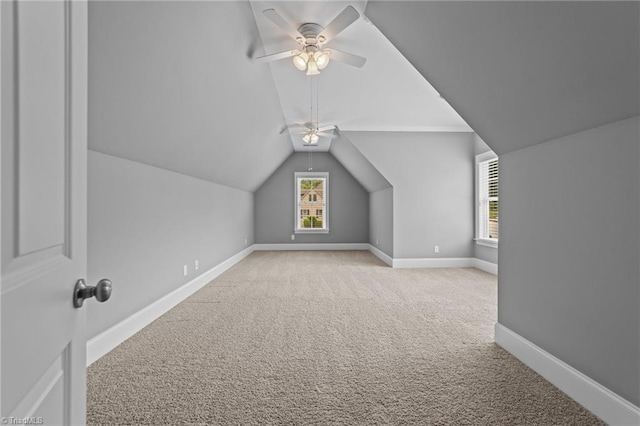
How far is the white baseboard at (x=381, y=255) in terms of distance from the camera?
666 centimetres

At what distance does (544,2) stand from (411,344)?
228 centimetres

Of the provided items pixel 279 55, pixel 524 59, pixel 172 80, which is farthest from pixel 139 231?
pixel 524 59

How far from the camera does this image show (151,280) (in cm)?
332

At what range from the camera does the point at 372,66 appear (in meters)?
3.69

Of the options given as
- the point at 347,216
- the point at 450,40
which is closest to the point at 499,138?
the point at 450,40

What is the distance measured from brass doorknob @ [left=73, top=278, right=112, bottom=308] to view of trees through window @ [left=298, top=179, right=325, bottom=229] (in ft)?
27.9

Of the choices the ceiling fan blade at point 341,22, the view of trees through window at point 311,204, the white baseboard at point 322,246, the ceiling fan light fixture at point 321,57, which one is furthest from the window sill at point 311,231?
the ceiling fan blade at point 341,22

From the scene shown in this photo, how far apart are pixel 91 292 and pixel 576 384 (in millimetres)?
2322

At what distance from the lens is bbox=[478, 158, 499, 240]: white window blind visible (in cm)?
577

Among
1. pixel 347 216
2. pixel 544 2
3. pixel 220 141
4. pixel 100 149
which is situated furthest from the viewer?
pixel 347 216

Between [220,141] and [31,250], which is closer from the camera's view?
[31,250]

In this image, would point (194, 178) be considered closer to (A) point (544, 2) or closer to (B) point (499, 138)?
(B) point (499, 138)

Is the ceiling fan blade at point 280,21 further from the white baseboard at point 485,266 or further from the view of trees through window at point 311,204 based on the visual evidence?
the view of trees through window at point 311,204

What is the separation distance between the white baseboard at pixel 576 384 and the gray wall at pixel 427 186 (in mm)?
3757
